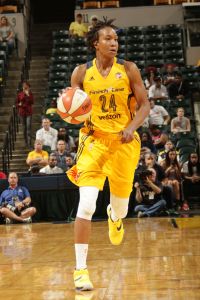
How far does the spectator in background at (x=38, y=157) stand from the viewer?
46.6ft

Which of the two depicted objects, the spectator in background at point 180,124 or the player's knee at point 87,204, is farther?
the spectator in background at point 180,124

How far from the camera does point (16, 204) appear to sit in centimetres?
1282

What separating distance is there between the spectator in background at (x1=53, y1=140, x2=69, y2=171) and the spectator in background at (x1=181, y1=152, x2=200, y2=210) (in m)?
2.65

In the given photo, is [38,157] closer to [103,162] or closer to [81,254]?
[103,162]

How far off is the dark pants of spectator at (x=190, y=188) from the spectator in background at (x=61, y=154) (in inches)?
106

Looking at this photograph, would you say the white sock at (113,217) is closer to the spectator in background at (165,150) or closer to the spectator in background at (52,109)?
the spectator in background at (165,150)

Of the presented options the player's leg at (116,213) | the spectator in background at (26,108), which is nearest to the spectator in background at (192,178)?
the spectator in background at (26,108)

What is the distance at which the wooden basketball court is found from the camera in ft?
15.9

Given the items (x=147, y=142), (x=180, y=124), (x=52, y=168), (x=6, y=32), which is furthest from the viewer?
(x=6, y=32)

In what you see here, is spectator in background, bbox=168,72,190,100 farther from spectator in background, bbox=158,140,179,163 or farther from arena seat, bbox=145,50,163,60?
spectator in background, bbox=158,140,179,163

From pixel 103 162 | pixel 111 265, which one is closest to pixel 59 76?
pixel 111 265

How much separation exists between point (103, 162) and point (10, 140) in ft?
39.4

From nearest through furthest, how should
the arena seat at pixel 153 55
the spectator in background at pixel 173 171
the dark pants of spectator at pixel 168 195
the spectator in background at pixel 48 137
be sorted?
the dark pants of spectator at pixel 168 195 → the spectator in background at pixel 173 171 → the spectator in background at pixel 48 137 → the arena seat at pixel 153 55

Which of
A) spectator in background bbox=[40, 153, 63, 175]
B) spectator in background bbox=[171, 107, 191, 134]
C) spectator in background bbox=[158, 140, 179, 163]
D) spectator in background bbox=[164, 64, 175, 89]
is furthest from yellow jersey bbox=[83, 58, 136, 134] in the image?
spectator in background bbox=[164, 64, 175, 89]
